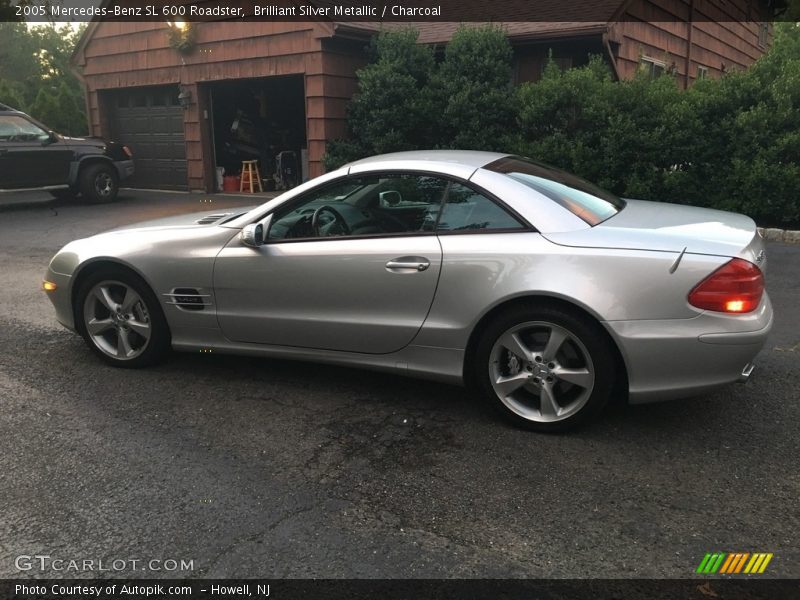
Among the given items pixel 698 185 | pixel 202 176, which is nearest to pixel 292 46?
pixel 202 176

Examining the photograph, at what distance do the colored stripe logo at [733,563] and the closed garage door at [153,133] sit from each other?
50.7ft

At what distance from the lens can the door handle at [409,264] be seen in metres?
3.81

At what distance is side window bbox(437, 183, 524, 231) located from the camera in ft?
12.5

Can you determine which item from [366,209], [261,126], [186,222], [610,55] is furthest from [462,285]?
[261,126]

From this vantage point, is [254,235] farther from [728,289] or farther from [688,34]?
[688,34]

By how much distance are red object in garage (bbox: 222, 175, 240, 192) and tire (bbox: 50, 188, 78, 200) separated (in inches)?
121

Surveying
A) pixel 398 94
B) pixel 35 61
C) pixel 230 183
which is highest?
pixel 35 61

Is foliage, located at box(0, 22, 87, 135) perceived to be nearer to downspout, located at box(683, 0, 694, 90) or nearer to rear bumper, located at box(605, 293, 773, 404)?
downspout, located at box(683, 0, 694, 90)

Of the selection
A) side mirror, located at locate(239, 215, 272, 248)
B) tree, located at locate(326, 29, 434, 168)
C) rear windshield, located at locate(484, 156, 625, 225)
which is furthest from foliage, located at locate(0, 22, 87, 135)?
rear windshield, located at locate(484, 156, 625, 225)

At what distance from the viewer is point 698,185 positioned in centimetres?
956

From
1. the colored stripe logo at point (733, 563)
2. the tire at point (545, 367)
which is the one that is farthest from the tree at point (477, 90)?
the colored stripe logo at point (733, 563)

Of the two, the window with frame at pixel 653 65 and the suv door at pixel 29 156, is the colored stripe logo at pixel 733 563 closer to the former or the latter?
the window with frame at pixel 653 65

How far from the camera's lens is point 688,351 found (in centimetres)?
338

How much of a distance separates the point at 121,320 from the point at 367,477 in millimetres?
2305
